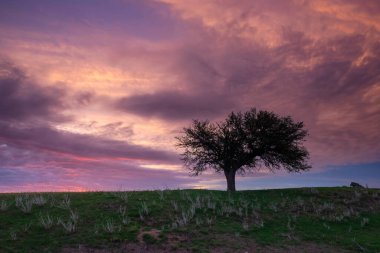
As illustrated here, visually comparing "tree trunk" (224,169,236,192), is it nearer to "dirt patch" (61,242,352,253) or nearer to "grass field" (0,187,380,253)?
"grass field" (0,187,380,253)

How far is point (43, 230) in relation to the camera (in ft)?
81.3

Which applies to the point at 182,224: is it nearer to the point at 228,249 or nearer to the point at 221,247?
the point at 221,247

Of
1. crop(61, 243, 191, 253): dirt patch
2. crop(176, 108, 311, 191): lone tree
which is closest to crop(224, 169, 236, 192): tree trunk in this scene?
crop(176, 108, 311, 191): lone tree

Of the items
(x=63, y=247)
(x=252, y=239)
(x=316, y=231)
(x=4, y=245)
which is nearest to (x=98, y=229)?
(x=63, y=247)

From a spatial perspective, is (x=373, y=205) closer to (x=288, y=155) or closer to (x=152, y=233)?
(x=288, y=155)

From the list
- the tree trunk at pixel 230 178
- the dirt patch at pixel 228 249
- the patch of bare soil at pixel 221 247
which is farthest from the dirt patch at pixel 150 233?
the tree trunk at pixel 230 178

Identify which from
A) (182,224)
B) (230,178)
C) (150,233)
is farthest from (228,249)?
(230,178)

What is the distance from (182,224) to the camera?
26641 millimetres

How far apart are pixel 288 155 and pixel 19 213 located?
3094 cm

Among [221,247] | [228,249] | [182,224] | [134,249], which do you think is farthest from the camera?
[182,224]

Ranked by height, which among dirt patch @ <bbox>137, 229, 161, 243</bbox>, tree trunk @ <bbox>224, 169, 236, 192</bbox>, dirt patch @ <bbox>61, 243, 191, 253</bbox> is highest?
tree trunk @ <bbox>224, 169, 236, 192</bbox>

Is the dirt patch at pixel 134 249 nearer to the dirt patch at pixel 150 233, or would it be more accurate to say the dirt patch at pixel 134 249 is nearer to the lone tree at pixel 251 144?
the dirt patch at pixel 150 233

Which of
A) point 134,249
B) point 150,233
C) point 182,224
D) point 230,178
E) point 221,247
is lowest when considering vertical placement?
point 134,249

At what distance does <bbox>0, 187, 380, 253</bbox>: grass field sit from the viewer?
23.3 meters
